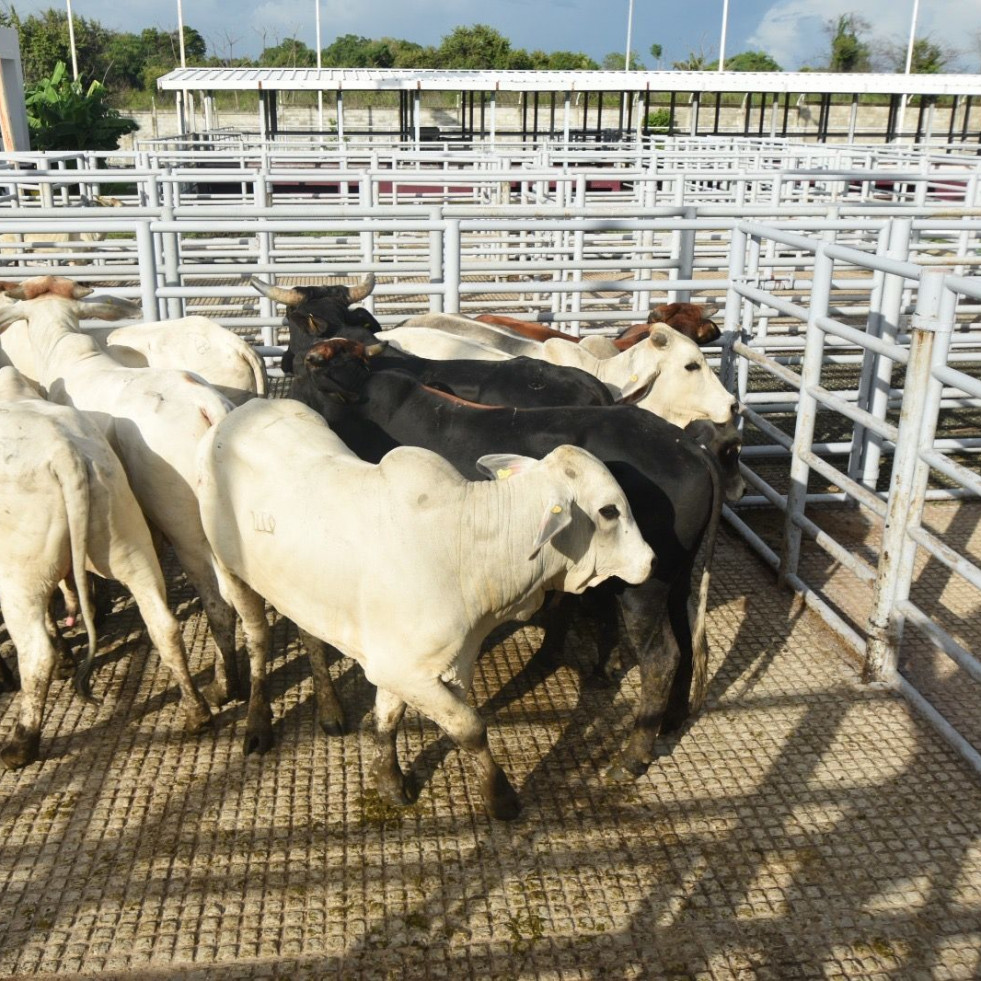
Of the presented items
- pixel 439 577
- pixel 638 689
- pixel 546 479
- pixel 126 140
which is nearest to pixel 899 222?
pixel 638 689

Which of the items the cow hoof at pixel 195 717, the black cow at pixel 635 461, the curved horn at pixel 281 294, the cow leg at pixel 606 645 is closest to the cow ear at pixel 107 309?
the curved horn at pixel 281 294

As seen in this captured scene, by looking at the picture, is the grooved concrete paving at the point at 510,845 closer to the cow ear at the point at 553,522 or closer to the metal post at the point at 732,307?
the cow ear at the point at 553,522

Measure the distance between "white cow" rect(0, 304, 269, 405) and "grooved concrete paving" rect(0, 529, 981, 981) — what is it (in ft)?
5.19

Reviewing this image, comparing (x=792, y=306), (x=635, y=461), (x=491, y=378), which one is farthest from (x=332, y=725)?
(x=792, y=306)

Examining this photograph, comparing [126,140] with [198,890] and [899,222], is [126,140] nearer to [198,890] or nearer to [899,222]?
[899,222]

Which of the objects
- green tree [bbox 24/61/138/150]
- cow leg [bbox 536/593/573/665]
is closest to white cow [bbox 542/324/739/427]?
cow leg [bbox 536/593/573/665]

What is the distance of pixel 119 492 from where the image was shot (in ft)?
13.4

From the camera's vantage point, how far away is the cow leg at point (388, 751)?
3861mm

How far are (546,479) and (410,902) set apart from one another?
1.42 meters

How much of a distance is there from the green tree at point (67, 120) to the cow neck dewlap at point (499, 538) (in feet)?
76.7

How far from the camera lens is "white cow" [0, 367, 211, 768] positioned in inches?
153

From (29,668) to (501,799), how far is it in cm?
185

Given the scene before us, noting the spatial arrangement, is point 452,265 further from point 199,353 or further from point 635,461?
point 635,461

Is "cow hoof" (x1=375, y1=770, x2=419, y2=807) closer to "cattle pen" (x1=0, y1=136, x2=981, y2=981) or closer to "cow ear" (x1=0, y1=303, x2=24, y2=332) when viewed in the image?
"cattle pen" (x1=0, y1=136, x2=981, y2=981)
